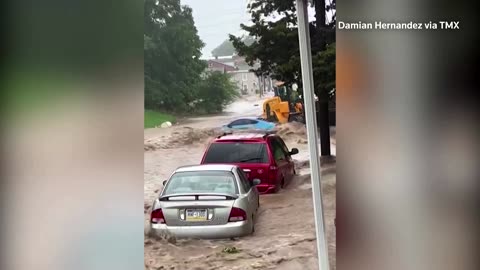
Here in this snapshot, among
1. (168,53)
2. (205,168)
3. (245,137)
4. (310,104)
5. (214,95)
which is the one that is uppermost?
(168,53)

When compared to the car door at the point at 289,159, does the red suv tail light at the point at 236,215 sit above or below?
below

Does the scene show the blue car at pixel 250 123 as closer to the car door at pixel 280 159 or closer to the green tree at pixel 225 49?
the car door at pixel 280 159

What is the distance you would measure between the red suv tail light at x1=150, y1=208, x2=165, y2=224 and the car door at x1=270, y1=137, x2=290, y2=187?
90cm

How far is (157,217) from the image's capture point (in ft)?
13.2

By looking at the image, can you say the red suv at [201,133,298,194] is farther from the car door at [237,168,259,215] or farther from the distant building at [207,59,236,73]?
the distant building at [207,59,236,73]

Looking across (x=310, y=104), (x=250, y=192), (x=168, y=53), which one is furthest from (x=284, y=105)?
(x=168, y=53)

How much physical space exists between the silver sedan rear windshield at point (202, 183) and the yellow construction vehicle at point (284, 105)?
0.58 meters

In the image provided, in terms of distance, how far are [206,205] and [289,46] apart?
131cm

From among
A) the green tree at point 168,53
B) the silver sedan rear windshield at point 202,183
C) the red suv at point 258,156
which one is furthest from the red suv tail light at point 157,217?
the green tree at point 168,53

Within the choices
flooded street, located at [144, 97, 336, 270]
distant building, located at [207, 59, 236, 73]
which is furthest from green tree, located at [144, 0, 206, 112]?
flooded street, located at [144, 97, 336, 270]

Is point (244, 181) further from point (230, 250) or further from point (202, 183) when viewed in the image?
point (230, 250)

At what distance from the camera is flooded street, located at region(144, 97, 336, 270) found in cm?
395

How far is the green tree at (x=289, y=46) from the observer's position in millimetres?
3990

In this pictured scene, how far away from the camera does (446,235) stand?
3.86 metres
